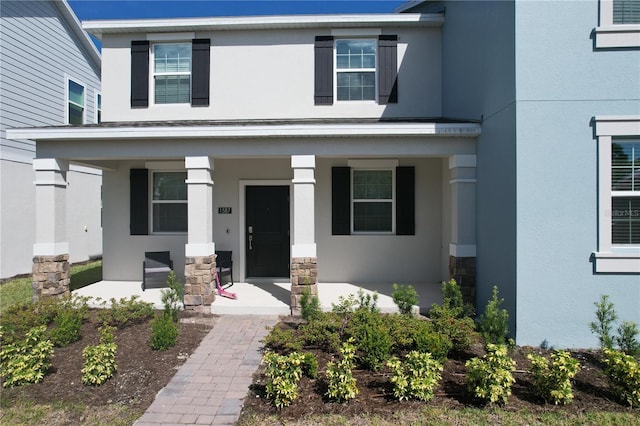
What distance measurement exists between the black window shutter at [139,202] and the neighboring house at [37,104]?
3864 millimetres

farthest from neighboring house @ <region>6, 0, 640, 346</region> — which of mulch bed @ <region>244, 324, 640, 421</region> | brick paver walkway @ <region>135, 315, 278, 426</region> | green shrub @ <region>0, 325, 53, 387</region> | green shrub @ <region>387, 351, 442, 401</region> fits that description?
green shrub @ <region>0, 325, 53, 387</region>

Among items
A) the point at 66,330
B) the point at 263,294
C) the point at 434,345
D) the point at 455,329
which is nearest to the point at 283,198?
the point at 263,294

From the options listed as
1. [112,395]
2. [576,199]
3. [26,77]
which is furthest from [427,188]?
[26,77]

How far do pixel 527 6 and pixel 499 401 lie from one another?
497 centimetres

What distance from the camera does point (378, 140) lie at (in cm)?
653

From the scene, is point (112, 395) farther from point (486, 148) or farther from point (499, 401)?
point (486, 148)

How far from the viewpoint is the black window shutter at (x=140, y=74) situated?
27.8 feet

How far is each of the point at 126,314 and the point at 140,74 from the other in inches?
218

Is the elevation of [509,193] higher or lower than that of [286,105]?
lower

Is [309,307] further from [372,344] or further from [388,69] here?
[388,69]

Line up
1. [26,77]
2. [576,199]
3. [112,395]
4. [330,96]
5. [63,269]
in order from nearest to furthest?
1. [112,395]
2. [576,199]
3. [63,269]
4. [330,96]
5. [26,77]

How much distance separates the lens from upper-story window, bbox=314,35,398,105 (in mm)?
8375

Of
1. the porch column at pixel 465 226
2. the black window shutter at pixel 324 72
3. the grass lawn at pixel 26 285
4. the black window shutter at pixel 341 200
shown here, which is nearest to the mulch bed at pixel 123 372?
the grass lawn at pixel 26 285

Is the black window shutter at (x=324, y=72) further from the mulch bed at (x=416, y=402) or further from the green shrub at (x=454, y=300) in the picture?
the mulch bed at (x=416, y=402)
